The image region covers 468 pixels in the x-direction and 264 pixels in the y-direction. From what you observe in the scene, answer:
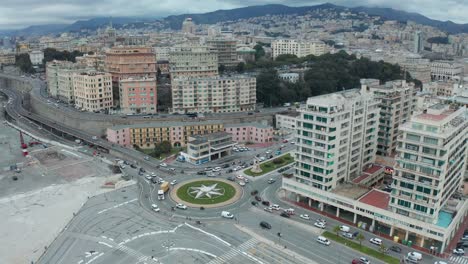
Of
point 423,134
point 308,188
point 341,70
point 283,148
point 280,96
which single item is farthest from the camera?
point 341,70

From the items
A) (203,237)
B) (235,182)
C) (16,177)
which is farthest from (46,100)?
(203,237)

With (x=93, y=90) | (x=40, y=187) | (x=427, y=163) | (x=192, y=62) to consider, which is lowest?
(x=40, y=187)

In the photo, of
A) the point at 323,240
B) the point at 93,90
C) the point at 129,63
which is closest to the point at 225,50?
the point at 129,63

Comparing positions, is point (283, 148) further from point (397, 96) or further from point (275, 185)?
point (397, 96)

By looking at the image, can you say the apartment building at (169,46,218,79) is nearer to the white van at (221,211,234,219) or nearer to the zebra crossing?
the white van at (221,211,234,219)

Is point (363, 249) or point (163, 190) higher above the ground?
point (163, 190)

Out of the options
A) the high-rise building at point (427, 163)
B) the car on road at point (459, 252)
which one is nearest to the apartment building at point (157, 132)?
the high-rise building at point (427, 163)

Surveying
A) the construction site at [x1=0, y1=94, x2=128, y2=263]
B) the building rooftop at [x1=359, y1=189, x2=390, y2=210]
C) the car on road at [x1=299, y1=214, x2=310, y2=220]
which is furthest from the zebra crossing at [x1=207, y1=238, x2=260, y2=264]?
the construction site at [x1=0, y1=94, x2=128, y2=263]

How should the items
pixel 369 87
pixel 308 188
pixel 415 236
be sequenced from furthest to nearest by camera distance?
1. pixel 369 87
2. pixel 308 188
3. pixel 415 236

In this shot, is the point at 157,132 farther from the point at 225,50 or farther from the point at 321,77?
the point at 225,50
